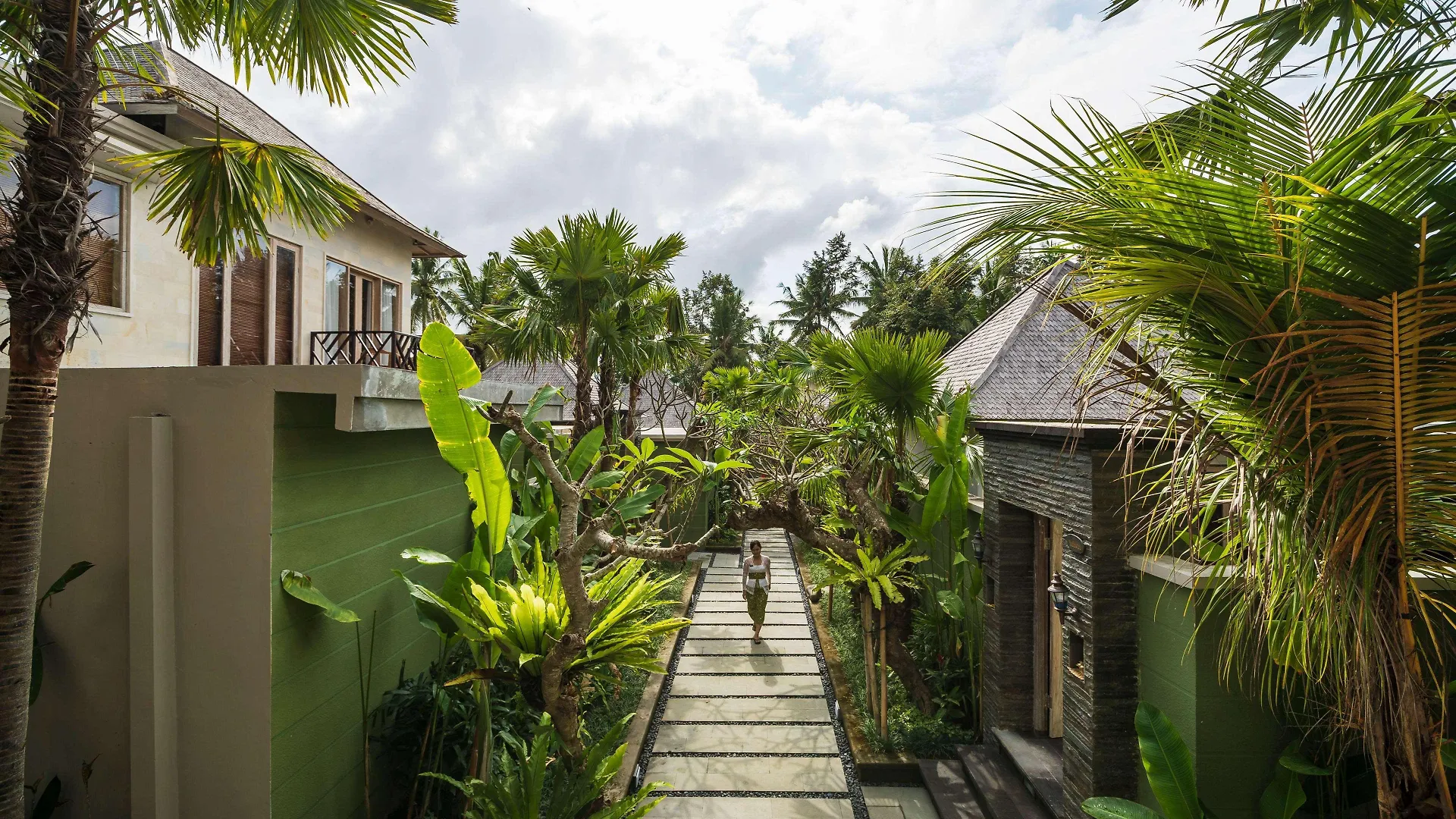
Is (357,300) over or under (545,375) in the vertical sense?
over

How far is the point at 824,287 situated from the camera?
44.9 metres

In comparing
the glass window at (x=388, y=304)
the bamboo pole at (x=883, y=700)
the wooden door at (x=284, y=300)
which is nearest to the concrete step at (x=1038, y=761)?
the bamboo pole at (x=883, y=700)

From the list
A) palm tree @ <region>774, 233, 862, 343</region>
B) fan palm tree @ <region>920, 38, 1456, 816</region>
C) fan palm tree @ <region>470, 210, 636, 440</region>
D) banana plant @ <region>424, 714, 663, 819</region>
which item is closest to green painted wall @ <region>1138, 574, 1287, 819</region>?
fan palm tree @ <region>920, 38, 1456, 816</region>

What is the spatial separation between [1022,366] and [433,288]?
97.1ft

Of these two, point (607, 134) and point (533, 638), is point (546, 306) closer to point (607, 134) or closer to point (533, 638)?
point (607, 134)

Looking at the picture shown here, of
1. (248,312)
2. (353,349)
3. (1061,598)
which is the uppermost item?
(248,312)

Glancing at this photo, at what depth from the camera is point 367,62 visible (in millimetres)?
4172

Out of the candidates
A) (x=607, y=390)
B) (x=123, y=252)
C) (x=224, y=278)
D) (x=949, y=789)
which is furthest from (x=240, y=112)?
(x=949, y=789)

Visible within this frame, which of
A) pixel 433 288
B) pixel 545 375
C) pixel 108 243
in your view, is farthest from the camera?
pixel 433 288

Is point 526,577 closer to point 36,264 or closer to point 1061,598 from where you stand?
point 36,264

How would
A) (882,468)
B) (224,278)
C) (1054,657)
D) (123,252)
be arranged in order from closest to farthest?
(1054,657), (123,252), (882,468), (224,278)

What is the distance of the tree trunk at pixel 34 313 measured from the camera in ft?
9.84

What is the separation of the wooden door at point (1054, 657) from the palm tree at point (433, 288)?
92.2ft

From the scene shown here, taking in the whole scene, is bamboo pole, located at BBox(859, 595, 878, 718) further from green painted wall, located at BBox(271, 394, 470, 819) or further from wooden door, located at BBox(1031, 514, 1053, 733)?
green painted wall, located at BBox(271, 394, 470, 819)
